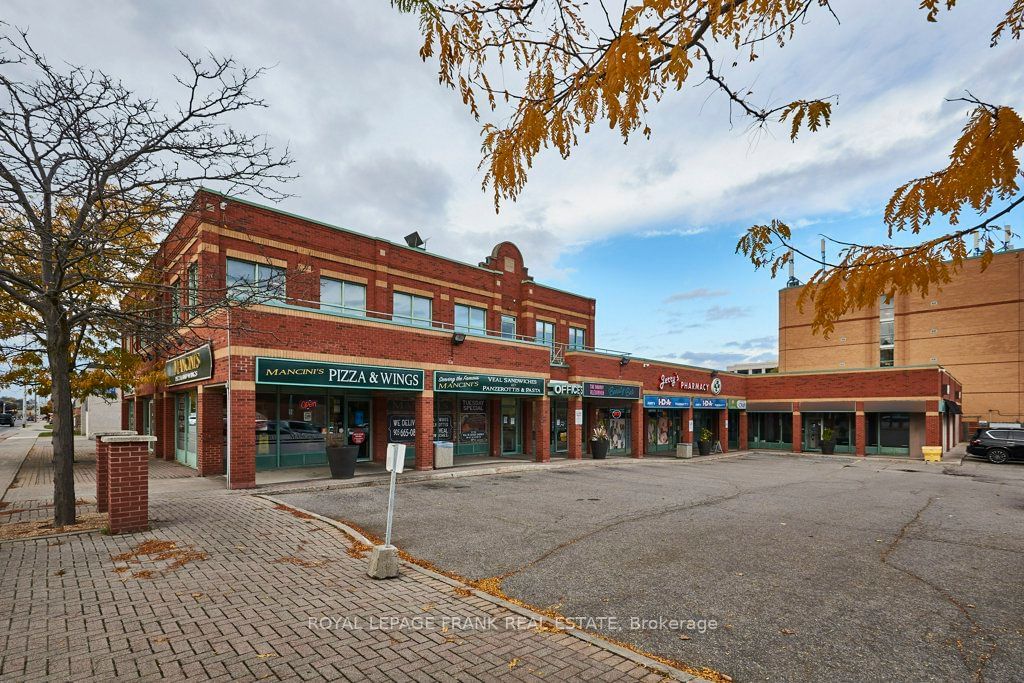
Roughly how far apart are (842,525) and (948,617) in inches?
192

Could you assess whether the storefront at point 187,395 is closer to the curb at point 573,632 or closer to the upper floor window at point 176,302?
the upper floor window at point 176,302

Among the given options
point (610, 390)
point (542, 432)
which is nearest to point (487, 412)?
point (542, 432)

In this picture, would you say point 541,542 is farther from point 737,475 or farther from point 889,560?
point 737,475

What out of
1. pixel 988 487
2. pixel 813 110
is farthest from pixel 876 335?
pixel 813 110

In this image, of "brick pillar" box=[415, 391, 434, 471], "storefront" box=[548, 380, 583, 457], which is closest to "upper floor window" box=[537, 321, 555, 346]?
"storefront" box=[548, 380, 583, 457]

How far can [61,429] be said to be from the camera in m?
9.15

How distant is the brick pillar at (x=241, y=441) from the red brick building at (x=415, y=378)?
3cm

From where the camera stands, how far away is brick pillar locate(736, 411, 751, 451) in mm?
34500

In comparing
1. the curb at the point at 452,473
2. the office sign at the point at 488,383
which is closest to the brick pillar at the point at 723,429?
the curb at the point at 452,473

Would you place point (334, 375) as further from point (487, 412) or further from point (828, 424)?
point (828, 424)

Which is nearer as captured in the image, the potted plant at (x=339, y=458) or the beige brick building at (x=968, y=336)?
the potted plant at (x=339, y=458)

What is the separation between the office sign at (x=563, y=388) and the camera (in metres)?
21.9

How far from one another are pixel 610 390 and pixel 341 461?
Answer: 530 inches

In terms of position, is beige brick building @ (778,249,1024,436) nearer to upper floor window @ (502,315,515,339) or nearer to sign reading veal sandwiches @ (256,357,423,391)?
upper floor window @ (502,315,515,339)
